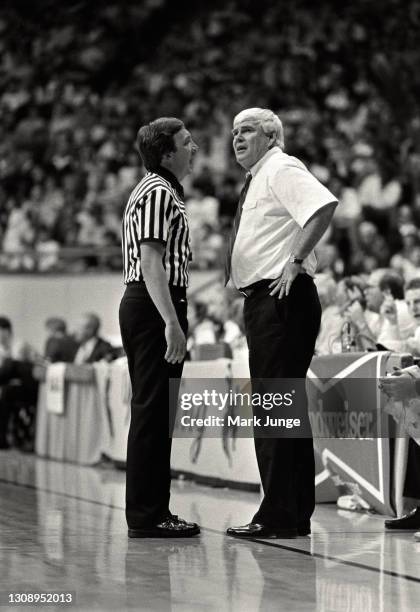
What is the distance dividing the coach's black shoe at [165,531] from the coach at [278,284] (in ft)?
0.66

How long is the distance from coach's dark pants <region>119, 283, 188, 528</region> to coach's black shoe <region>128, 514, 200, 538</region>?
0.07 ft

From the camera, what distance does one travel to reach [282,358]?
5.00 metres

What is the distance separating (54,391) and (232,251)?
6.25 metres

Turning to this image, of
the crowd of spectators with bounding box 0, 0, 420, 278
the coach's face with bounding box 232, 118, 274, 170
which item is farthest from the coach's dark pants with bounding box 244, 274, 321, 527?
the crowd of spectators with bounding box 0, 0, 420, 278

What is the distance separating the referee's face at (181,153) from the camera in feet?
17.0

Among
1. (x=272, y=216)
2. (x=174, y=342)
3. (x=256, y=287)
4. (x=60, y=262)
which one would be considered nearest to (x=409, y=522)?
(x=256, y=287)

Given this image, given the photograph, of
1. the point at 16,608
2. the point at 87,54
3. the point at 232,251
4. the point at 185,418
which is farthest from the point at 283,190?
the point at 87,54

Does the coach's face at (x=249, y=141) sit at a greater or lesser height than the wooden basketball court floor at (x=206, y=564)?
greater

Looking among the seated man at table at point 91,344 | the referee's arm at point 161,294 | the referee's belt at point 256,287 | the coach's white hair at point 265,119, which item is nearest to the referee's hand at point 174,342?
the referee's arm at point 161,294

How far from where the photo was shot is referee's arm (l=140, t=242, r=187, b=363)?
4.89m

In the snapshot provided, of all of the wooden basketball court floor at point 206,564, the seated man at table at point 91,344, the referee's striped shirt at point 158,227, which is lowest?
the wooden basketball court floor at point 206,564

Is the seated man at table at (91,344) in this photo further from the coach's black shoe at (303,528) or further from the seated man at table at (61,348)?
the coach's black shoe at (303,528)

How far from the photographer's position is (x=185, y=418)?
7.75m

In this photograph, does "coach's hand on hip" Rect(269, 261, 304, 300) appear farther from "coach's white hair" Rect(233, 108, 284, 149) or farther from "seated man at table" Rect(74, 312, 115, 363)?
"seated man at table" Rect(74, 312, 115, 363)
